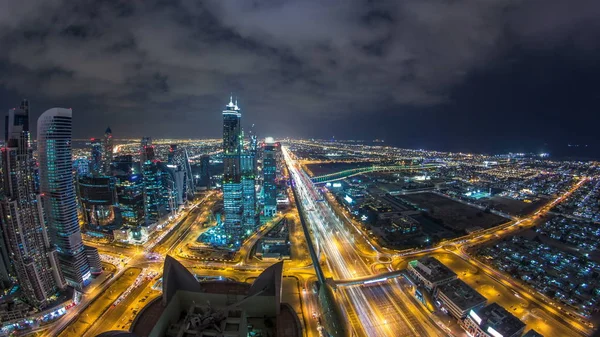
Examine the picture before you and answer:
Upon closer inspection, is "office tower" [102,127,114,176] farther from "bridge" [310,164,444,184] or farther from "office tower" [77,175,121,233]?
"bridge" [310,164,444,184]

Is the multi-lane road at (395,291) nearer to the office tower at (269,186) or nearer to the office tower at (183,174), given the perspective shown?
the office tower at (269,186)

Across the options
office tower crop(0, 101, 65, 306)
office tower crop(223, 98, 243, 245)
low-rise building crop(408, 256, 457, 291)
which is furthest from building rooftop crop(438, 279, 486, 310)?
office tower crop(0, 101, 65, 306)

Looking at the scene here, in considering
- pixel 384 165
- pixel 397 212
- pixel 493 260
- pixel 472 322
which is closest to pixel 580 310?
pixel 493 260

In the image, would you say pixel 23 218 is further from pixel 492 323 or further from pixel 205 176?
pixel 205 176

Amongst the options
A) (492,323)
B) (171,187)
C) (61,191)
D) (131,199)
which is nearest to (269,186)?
(171,187)

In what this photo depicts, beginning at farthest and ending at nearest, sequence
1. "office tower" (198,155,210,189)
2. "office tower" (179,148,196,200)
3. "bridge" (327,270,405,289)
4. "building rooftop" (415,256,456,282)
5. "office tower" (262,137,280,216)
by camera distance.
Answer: "office tower" (198,155,210,189) → "office tower" (179,148,196,200) → "office tower" (262,137,280,216) → "bridge" (327,270,405,289) → "building rooftop" (415,256,456,282)

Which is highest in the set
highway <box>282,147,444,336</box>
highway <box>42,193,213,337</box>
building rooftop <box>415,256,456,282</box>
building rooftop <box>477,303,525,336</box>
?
building rooftop <box>415,256,456,282</box>

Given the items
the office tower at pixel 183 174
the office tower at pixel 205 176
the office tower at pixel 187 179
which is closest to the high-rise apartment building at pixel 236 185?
the office tower at pixel 183 174

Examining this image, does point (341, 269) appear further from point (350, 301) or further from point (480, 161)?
point (480, 161)
